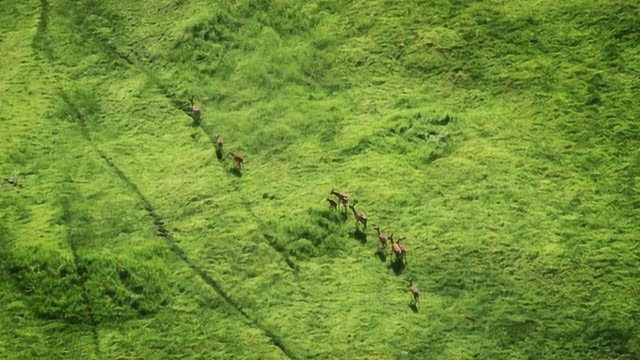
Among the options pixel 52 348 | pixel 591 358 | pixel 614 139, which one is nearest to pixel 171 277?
pixel 52 348

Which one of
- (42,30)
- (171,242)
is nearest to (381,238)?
(171,242)

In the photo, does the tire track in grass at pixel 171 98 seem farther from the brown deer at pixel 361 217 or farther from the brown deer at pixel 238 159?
the brown deer at pixel 361 217

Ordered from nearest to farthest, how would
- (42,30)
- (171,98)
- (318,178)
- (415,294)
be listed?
(415,294) < (318,178) < (171,98) < (42,30)

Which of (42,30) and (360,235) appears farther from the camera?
(42,30)

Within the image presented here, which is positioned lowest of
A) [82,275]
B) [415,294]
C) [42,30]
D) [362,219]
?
[82,275]

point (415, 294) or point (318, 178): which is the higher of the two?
point (318, 178)

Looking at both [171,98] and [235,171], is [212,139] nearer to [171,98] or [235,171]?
[235,171]
